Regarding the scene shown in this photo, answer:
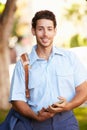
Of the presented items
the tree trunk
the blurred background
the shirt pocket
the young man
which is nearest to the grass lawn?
the blurred background

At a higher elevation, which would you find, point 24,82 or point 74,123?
point 24,82

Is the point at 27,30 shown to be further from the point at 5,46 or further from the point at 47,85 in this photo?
the point at 47,85

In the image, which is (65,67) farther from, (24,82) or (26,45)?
(26,45)

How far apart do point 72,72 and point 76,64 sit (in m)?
0.07

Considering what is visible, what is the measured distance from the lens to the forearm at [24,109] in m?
3.00

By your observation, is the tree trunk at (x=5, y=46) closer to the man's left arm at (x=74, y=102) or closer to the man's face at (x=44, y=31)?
the man's face at (x=44, y=31)

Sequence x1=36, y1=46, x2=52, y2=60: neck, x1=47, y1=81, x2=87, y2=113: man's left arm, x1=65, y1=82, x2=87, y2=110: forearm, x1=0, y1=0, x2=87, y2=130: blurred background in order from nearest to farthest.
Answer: x1=47, y1=81, x2=87, y2=113: man's left arm < x1=65, y1=82, x2=87, y2=110: forearm < x1=36, y1=46, x2=52, y2=60: neck < x1=0, y1=0, x2=87, y2=130: blurred background

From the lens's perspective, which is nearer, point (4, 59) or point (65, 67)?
point (65, 67)

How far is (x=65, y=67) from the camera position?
120 inches

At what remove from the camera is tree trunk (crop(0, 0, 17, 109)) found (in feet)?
16.7

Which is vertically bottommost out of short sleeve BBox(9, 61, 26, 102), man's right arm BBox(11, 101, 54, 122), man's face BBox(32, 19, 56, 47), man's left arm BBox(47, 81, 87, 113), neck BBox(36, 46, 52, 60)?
man's right arm BBox(11, 101, 54, 122)

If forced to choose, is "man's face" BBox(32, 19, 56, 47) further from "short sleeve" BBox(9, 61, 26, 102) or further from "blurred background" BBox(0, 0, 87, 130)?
"blurred background" BBox(0, 0, 87, 130)

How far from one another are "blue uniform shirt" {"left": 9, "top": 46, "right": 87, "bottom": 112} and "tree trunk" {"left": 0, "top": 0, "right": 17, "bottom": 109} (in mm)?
2070

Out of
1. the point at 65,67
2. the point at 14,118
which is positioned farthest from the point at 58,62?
the point at 14,118
